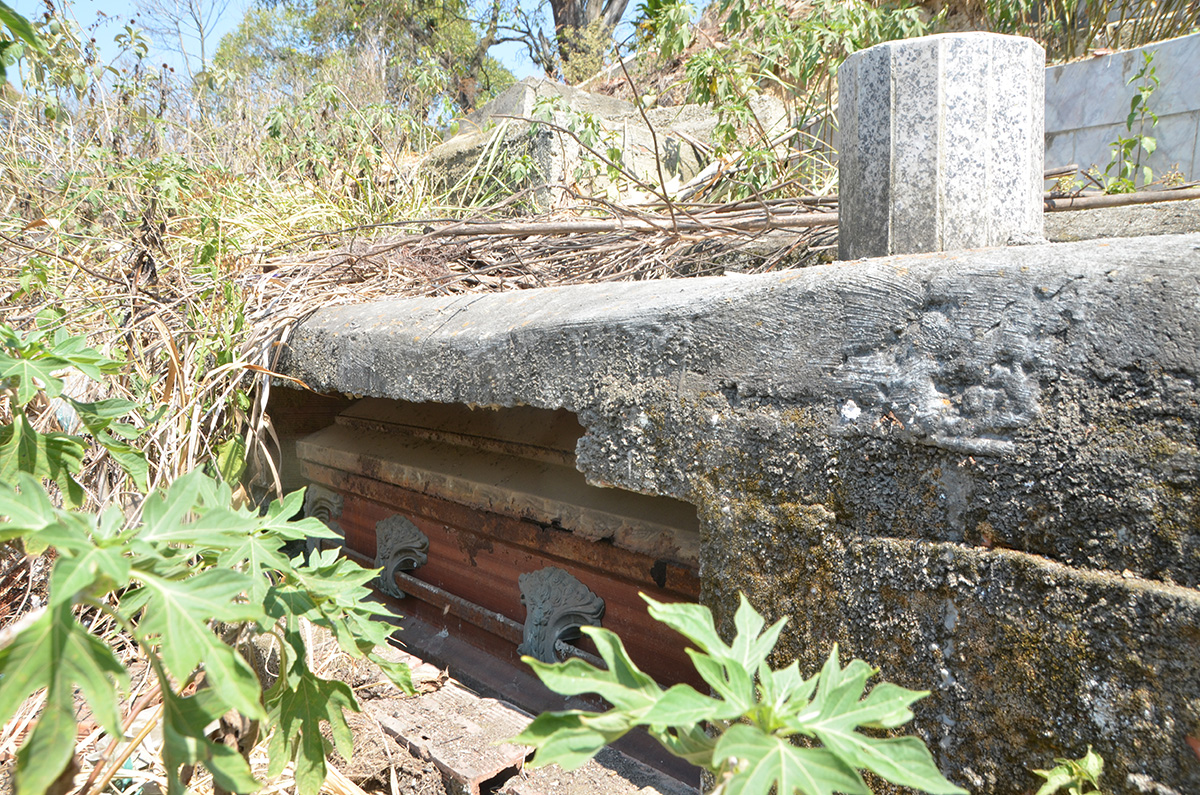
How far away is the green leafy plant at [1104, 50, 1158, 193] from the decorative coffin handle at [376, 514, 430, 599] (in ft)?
13.3

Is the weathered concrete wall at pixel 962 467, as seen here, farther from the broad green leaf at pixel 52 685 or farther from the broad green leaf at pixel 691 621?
the broad green leaf at pixel 52 685

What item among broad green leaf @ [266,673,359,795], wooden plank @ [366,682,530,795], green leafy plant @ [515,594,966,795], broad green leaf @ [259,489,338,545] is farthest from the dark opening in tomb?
green leafy plant @ [515,594,966,795]

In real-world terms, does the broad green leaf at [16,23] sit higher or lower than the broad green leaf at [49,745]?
higher

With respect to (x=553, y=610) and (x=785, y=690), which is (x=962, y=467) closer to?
(x=785, y=690)

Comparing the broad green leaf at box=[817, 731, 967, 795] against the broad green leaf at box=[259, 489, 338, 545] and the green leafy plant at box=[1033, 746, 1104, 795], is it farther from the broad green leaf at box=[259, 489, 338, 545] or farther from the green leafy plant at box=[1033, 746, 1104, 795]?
the broad green leaf at box=[259, 489, 338, 545]

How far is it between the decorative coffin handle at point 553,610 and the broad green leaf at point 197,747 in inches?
40.9

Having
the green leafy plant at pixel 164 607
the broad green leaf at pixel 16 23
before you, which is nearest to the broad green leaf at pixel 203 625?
the green leafy plant at pixel 164 607

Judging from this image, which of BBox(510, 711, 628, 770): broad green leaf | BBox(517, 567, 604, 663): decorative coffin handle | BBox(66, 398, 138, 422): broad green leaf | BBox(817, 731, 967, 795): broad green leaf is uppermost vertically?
BBox(66, 398, 138, 422): broad green leaf

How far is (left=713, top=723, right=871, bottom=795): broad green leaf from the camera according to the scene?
0.66 metres

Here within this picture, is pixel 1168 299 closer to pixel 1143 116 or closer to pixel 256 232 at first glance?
pixel 256 232

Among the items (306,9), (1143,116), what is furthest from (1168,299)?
(306,9)

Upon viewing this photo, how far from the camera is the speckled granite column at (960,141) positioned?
1385mm

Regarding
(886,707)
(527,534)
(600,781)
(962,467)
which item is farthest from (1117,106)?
(886,707)

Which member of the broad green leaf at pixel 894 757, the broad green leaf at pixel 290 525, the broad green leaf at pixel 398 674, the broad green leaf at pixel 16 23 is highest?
the broad green leaf at pixel 16 23
